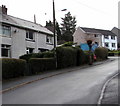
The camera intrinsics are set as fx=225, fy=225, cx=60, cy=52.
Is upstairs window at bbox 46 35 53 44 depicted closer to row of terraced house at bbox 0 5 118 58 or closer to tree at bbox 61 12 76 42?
row of terraced house at bbox 0 5 118 58

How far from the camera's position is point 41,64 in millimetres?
21562

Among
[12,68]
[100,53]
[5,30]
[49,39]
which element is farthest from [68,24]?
[12,68]

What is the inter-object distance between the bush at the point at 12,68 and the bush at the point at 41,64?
57.9 inches

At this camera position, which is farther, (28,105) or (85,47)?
(85,47)

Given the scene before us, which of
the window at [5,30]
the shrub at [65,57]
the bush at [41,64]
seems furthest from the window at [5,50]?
the shrub at [65,57]

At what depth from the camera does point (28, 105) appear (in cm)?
870

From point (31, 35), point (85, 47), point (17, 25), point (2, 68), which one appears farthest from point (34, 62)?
point (85, 47)

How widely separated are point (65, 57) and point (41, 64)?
4566 millimetres

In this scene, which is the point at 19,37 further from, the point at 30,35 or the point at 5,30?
the point at 30,35

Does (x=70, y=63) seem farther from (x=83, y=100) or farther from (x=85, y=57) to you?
(x=83, y=100)

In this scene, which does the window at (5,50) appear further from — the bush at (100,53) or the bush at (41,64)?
the bush at (100,53)

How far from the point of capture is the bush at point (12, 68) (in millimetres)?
16297

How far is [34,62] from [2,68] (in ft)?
16.2

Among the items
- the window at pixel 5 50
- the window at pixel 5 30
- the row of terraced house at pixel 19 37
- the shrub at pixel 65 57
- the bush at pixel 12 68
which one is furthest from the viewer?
the row of terraced house at pixel 19 37
